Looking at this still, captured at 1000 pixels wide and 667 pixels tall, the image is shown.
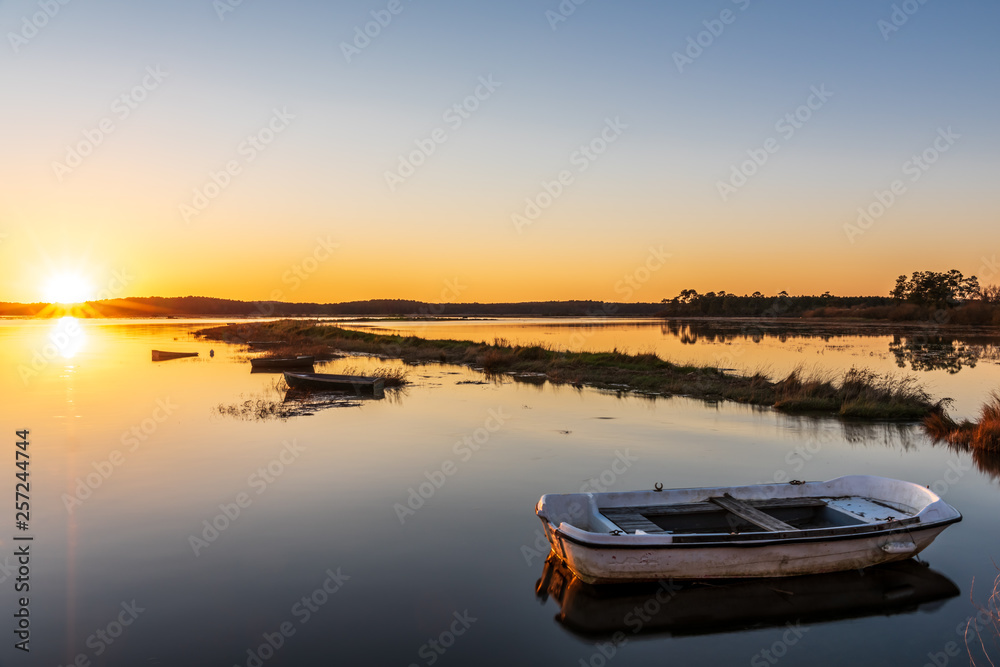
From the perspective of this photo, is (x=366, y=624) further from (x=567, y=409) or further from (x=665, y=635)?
(x=567, y=409)

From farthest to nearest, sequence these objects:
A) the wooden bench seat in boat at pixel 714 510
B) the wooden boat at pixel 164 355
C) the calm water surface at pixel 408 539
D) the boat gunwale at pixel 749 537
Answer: the wooden boat at pixel 164 355
the wooden bench seat in boat at pixel 714 510
the boat gunwale at pixel 749 537
the calm water surface at pixel 408 539

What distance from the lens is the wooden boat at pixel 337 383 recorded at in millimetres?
26341

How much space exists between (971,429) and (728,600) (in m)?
14.4

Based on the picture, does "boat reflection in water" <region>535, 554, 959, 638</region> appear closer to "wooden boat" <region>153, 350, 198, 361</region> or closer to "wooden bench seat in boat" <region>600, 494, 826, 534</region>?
"wooden bench seat in boat" <region>600, 494, 826, 534</region>

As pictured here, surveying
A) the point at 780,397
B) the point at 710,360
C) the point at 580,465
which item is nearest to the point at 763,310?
the point at 710,360

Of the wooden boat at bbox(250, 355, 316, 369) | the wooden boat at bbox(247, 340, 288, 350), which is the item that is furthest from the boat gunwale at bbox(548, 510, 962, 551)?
the wooden boat at bbox(247, 340, 288, 350)

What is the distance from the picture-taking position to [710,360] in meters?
39.5

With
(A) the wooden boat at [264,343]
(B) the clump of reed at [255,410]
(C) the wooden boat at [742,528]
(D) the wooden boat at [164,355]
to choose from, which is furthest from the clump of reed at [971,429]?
(A) the wooden boat at [264,343]

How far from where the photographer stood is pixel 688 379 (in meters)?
28.5

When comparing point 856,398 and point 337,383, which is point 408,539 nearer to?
point 337,383

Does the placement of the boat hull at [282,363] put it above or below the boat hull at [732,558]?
above

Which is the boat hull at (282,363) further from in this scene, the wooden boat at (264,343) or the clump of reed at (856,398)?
the clump of reed at (856,398)

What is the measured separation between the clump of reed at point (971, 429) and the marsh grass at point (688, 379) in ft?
6.01

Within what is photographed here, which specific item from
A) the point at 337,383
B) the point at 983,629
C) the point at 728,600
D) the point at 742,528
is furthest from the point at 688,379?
the point at 728,600
